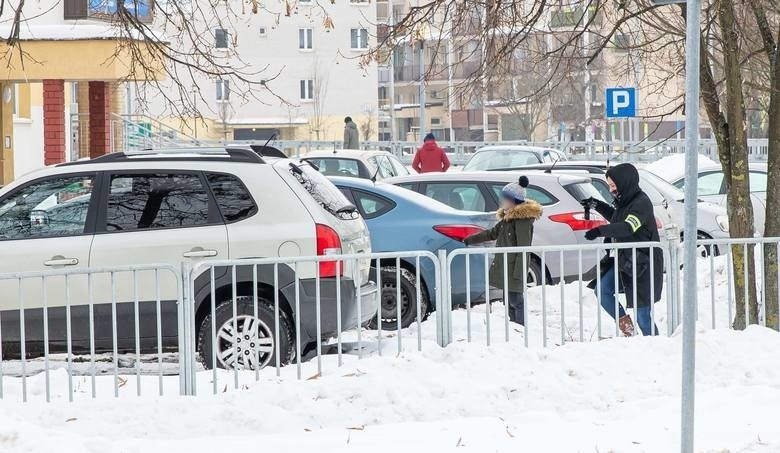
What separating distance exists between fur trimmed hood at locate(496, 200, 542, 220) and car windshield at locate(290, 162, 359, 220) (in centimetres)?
173

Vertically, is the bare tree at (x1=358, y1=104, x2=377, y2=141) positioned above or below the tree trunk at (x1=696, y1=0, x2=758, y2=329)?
above

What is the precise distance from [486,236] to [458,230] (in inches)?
40.4

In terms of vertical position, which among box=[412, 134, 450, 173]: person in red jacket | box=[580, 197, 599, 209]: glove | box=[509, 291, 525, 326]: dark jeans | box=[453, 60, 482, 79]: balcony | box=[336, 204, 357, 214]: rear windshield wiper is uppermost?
box=[453, 60, 482, 79]: balcony

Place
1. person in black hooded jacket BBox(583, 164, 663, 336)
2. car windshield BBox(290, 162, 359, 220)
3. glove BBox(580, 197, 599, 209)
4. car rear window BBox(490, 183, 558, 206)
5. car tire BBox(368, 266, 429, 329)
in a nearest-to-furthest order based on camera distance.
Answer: person in black hooded jacket BBox(583, 164, 663, 336) → car windshield BBox(290, 162, 359, 220) → car tire BBox(368, 266, 429, 329) → glove BBox(580, 197, 599, 209) → car rear window BBox(490, 183, 558, 206)

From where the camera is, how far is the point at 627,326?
1031 centimetres

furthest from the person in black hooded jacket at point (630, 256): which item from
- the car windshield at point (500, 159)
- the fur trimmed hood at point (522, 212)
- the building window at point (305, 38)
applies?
the building window at point (305, 38)

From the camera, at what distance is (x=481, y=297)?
10.4 metres

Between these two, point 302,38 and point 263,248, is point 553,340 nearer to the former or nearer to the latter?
point 263,248

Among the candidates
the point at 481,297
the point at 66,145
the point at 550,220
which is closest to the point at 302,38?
the point at 66,145

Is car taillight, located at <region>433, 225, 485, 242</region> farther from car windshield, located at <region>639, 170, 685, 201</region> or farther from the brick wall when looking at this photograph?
the brick wall

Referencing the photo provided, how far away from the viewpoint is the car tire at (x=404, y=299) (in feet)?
36.2

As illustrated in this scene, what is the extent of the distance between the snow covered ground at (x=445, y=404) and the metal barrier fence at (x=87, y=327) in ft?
0.47

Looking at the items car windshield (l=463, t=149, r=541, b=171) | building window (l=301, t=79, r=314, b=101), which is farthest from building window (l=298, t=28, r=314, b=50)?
car windshield (l=463, t=149, r=541, b=171)

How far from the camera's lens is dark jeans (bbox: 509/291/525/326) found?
1026 cm
